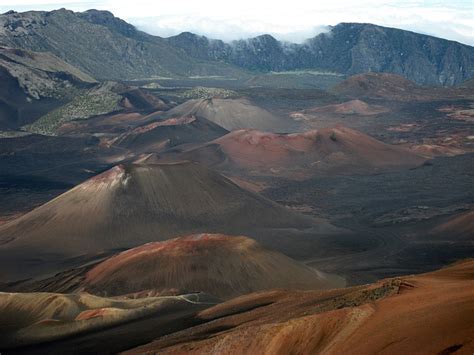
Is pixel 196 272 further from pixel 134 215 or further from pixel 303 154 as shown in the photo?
pixel 303 154

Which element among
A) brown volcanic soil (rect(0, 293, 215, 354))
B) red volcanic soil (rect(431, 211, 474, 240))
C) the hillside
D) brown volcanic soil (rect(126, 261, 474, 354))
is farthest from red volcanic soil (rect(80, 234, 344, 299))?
red volcanic soil (rect(431, 211, 474, 240))

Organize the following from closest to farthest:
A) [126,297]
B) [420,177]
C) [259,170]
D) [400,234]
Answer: [126,297]
[400,234]
[420,177]
[259,170]

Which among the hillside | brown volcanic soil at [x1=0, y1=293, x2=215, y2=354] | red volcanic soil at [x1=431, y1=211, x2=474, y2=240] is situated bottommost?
red volcanic soil at [x1=431, y1=211, x2=474, y2=240]

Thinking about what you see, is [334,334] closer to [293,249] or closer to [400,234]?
[293,249]

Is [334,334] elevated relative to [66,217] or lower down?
elevated

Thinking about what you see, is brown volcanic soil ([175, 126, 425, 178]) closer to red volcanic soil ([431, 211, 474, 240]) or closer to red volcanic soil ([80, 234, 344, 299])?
red volcanic soil ([431, 211, 474, 240])

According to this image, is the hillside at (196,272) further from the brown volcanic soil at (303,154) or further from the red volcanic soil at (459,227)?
the brown volcanic soil at (303,154)

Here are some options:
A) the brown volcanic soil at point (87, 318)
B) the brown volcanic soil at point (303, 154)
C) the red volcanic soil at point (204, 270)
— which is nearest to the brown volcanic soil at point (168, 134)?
the brown volcanic soil at point (303, 154)

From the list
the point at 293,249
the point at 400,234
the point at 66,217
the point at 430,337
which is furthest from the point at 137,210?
the point at 430,337
